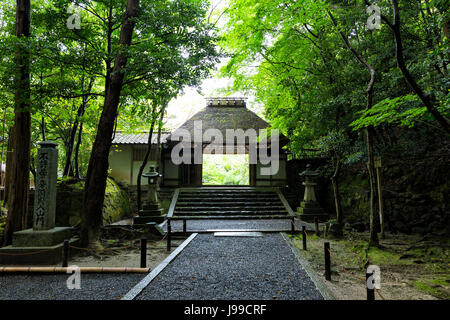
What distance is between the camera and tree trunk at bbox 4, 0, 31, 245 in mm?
5672

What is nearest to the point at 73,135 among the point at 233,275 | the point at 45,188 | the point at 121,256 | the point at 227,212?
the point at 45,188

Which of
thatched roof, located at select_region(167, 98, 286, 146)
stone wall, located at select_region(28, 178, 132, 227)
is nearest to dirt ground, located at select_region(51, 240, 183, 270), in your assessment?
stone wall, located at select_region(28, 178, 132, 227)

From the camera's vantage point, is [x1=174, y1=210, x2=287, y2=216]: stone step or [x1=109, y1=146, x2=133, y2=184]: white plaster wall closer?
[x1=174, y1=210, x2=287, y2=216]: stone step

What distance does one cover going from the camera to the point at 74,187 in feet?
29.8

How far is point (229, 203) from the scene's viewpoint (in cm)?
1145

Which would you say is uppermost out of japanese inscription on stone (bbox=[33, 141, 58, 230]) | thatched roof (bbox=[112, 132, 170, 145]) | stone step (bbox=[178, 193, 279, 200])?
thatched roof (bbox=[112, 132, 170, 145])

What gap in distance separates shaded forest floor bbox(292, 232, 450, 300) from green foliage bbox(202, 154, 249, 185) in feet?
54.3

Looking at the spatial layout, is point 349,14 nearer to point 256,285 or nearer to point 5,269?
point 256,285

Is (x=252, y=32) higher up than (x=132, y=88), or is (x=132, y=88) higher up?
(x=252, y=32)

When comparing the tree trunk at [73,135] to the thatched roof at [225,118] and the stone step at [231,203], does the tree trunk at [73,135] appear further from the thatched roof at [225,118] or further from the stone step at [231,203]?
the stone step at [231,203]

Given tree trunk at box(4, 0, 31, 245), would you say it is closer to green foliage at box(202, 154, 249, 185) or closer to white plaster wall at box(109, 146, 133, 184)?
white plaster wall at box(109, 146, 133, 184)

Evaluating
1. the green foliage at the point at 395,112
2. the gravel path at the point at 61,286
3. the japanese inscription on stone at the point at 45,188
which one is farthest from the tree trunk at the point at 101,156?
the green foliage at the point at 395,112
